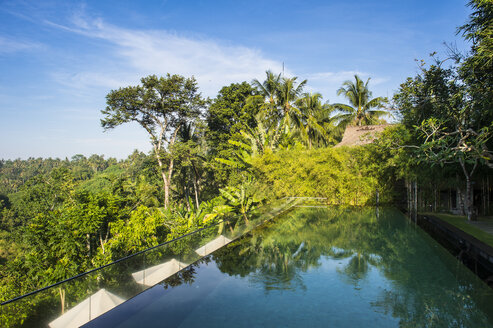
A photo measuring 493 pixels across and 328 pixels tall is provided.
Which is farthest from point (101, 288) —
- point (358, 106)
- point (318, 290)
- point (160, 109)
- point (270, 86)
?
point (358, 106)

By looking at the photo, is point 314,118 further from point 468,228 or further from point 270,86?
point 468,228

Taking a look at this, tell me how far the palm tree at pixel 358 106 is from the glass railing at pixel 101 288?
20363mm

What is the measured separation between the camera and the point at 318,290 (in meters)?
4.36

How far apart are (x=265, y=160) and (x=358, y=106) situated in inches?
496

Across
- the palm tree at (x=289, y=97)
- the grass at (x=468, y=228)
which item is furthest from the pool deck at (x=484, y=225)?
the palm tree at (x=289, y=97)

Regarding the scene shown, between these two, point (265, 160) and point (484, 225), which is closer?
point (484, 225)

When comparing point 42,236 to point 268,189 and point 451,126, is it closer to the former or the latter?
point 268,189

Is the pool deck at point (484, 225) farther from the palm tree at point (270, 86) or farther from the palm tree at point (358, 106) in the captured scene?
the palm tree at point (358, 106)

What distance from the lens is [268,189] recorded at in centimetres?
1465

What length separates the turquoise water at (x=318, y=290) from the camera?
3451mm

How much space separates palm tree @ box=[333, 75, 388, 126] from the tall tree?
1023 cm

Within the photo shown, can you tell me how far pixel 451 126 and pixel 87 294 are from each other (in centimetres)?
941

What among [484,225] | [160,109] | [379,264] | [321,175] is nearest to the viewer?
[379,264]

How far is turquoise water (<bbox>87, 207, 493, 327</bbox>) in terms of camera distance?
136 inches
